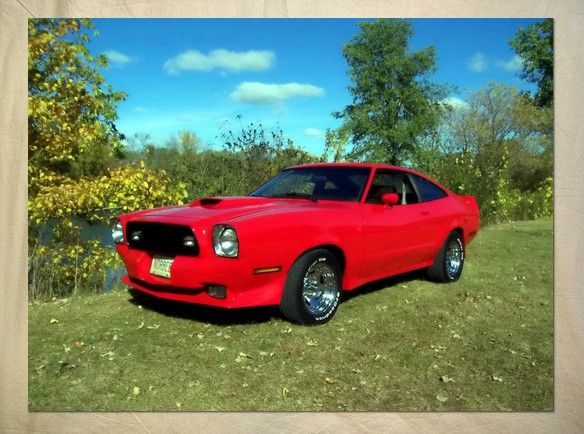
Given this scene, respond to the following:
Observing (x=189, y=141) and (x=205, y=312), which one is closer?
(x=189, y=141)

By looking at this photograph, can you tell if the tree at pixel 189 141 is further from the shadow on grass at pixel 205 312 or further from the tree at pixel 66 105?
the shadow on grass at pixel 205 312

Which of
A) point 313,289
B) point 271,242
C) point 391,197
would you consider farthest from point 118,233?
point 391,197

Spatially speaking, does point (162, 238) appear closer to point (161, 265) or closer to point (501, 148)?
point (161, 265)

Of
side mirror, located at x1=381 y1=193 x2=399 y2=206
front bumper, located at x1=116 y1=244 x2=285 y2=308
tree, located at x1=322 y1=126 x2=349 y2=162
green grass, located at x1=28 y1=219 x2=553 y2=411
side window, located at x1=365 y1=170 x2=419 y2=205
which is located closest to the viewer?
green grass, located at x1=28 y1=219 x2=553 y2=411

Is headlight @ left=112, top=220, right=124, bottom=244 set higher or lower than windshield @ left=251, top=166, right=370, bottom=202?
lower

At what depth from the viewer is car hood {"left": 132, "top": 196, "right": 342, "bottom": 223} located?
3592mm

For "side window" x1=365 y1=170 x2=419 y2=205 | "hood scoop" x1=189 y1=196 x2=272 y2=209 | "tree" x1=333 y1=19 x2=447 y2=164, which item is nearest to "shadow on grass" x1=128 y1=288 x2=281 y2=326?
"hood scoop" x1=189 y1=196 x2=272 y2=209

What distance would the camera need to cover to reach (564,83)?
3.54 metres

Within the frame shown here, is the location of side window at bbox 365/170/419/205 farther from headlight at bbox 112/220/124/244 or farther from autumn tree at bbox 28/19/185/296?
headlight at bbox 112/220/124/244

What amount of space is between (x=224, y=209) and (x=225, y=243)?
297 millimetres

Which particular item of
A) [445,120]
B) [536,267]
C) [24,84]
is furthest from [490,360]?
[24,84]

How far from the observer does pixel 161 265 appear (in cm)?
362

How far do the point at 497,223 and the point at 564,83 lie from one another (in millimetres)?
1297

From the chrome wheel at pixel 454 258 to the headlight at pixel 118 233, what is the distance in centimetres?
242
